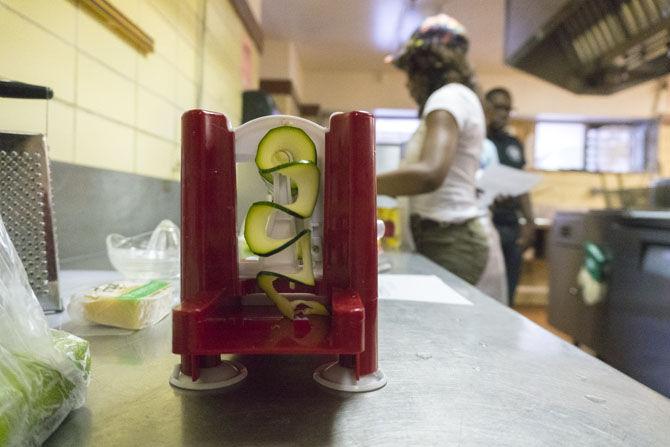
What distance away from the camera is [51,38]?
0.95 metres

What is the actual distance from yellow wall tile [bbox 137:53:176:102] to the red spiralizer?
1.08m

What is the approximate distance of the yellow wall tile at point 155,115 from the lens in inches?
54.5

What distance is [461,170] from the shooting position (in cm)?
147

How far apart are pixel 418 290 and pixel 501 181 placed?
46.7 inches

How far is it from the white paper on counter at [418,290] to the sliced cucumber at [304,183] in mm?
421

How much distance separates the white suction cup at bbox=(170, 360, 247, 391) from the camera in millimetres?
395

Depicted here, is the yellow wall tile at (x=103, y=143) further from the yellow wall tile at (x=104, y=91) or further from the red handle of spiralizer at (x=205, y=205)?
the red handle of spiralizer at (x=205, y=205)

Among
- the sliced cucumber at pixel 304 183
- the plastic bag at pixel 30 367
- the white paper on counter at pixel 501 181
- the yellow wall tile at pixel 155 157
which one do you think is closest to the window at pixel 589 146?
the white paper on counter at pixel 501 181

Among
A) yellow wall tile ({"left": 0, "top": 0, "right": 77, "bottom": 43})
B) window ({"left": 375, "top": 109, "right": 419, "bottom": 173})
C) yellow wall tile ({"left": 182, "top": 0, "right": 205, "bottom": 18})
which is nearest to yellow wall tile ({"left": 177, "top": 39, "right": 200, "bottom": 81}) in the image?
yellow wall tile ({"left": 182, "top": 0, "right": 205, "bottom": 18})

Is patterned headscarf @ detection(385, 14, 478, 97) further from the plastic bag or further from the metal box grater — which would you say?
the plastic bag

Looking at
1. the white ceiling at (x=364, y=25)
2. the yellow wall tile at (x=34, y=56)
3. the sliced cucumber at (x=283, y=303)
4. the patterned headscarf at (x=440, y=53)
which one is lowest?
the sliced cucumber at (x=283, y=303)

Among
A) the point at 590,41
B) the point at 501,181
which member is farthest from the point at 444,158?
the point at 590,41

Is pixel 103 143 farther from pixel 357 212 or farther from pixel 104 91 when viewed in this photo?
pixel 357 212

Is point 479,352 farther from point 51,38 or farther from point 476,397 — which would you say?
point 51,38
